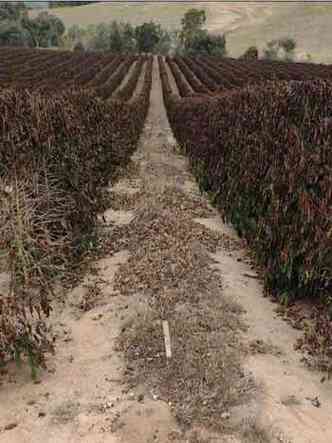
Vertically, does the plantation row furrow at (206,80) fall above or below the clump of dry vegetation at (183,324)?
above

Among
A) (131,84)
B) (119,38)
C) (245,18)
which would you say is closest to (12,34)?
(119,38)

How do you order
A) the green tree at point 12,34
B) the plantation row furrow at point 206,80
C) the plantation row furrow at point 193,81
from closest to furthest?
1. the plantation row furrow at point 193,81
2. the plantation row furrow at point 206,80
3. the green tree at point 12,34

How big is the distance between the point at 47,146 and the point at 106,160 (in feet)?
15.4

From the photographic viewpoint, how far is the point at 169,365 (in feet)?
20.8

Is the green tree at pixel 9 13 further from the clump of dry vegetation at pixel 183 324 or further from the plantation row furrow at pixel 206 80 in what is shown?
the clump of dry vegetation at pixel 183 324

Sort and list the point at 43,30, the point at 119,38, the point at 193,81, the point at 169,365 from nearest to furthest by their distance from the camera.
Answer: the point at 169,365 → the point at 193,81 → the point at 119,38 → the point at 43,30

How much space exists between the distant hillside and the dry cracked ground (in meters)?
85.9

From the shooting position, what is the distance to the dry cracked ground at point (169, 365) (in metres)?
5.50

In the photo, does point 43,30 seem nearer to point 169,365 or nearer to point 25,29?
point 25,29

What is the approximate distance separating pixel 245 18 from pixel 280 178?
475ft

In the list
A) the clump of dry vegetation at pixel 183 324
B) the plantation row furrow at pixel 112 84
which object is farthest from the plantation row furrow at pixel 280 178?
the plantation row furrow at pixel 112 84

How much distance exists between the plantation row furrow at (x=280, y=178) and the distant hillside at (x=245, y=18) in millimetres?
80576

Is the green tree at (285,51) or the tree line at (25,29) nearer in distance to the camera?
the green tree at (285,51)

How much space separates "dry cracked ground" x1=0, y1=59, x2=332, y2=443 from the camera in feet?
18.0
